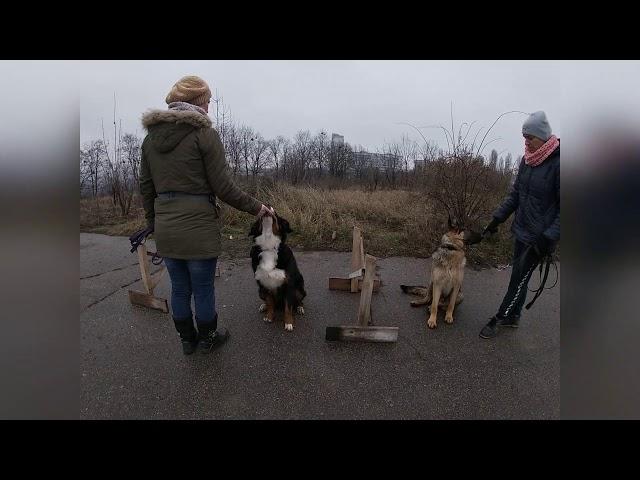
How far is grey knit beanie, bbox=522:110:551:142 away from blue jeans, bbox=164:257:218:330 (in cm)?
291

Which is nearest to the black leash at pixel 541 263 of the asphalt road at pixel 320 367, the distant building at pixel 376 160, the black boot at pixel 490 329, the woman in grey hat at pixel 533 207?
the woman in grey hat at pixel 533 207

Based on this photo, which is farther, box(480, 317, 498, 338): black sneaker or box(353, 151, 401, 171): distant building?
box(353, 151, 401, 171): distant building

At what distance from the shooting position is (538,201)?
8.61 feet

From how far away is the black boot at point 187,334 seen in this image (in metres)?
2.68

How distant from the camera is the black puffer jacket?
2.44 metres

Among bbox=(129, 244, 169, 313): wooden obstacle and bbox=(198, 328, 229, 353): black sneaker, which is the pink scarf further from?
bbox=(129, 244, 169, 313): wooden obstacle

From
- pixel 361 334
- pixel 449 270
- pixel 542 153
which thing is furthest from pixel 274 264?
pixel 542 153

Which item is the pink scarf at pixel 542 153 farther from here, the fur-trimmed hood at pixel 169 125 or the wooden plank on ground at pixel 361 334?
the fur-trimmed hood at pixel 169 125

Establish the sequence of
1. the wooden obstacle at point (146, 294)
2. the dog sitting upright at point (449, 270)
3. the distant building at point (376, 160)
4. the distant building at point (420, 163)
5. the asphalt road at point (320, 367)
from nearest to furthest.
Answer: the asphalt road at point (320, 367) → the dog sitting upright at point (449, 270) → the wooden obstacle at point (146, 294) → the distant building at point (420, 163) → the distant building at point (376, 160)

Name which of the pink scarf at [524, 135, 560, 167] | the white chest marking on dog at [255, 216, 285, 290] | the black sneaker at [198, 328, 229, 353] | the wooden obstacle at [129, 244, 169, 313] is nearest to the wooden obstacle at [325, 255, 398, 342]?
the white chest marking on dog at [255, 216, 285, 290]

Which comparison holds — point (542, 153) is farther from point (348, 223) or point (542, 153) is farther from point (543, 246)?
point (348, 223)

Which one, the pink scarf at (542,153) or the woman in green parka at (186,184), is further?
the pink scarf at (542,153)

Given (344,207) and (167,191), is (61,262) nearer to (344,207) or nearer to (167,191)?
(167,191)

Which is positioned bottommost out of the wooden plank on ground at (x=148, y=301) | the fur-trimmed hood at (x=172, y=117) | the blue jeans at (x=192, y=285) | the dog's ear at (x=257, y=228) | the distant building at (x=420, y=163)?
the wooden plank on ground at (x=148, y=301)
